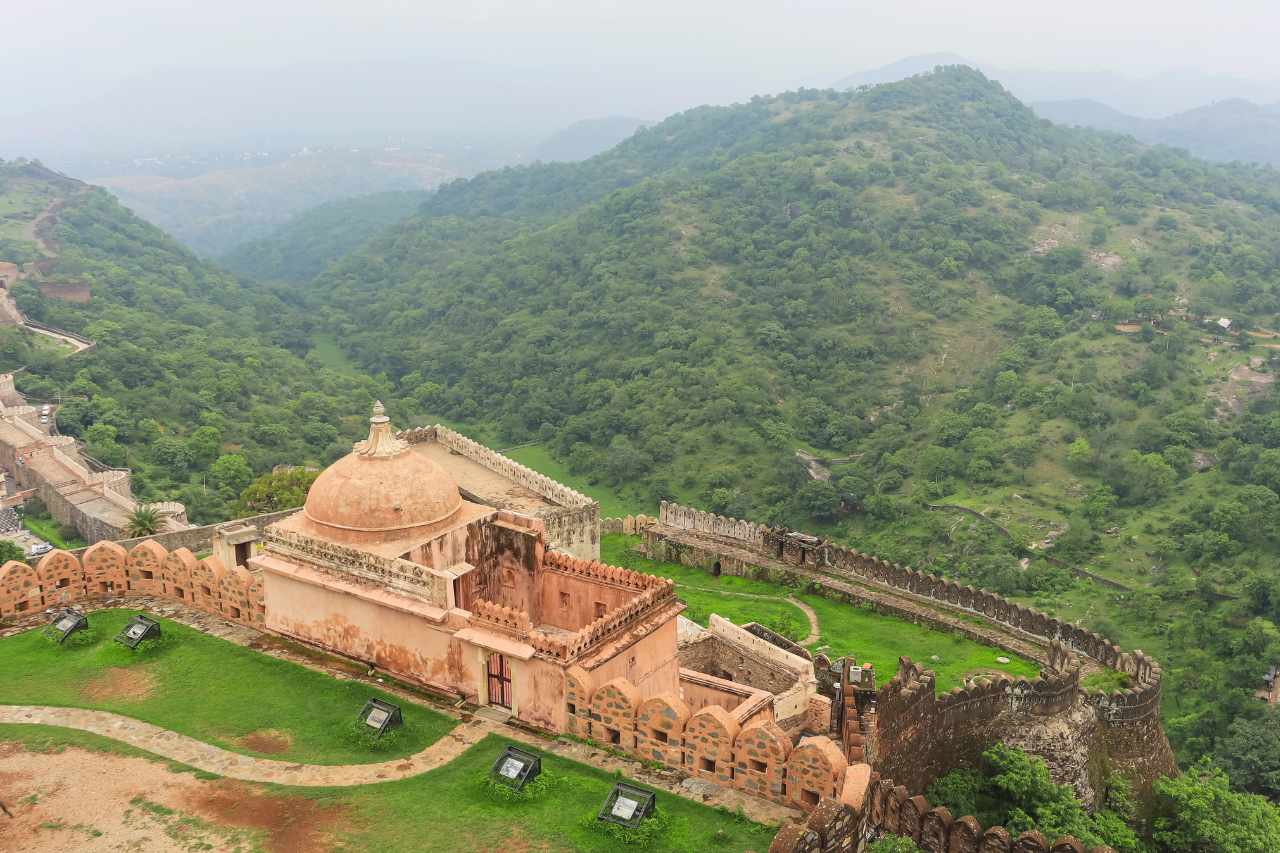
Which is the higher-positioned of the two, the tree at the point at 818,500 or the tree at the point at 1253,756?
the tree at the point at 1253,756

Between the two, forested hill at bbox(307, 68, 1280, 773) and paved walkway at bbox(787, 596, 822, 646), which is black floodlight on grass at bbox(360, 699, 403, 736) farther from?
forested hill at bbox(307, 68, 1280, 773)

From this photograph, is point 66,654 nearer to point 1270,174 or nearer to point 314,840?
point 314,840

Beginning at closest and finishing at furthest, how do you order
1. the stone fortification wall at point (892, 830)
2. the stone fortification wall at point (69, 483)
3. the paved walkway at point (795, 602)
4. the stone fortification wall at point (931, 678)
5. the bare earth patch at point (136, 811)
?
the stone fortification wall at point (892, 830)
the bare earth patch at point (136, 811)
the stone fortification wall at point (931, 678)
the paved walkway at point (795, 602)
the stone fortification wall at point (69, 483)

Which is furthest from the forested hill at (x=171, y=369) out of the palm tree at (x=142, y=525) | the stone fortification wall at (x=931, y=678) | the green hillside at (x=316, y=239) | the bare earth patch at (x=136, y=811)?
the green hillside at (x=316, y=239)

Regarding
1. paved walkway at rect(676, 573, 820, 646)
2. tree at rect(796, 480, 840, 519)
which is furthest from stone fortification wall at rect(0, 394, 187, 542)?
tree at rect(796, 480, 840, 519)

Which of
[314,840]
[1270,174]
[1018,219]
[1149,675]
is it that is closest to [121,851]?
[314,840]

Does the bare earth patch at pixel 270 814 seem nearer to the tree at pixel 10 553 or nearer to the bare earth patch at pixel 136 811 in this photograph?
the bare earth patch at pixel 136 811
